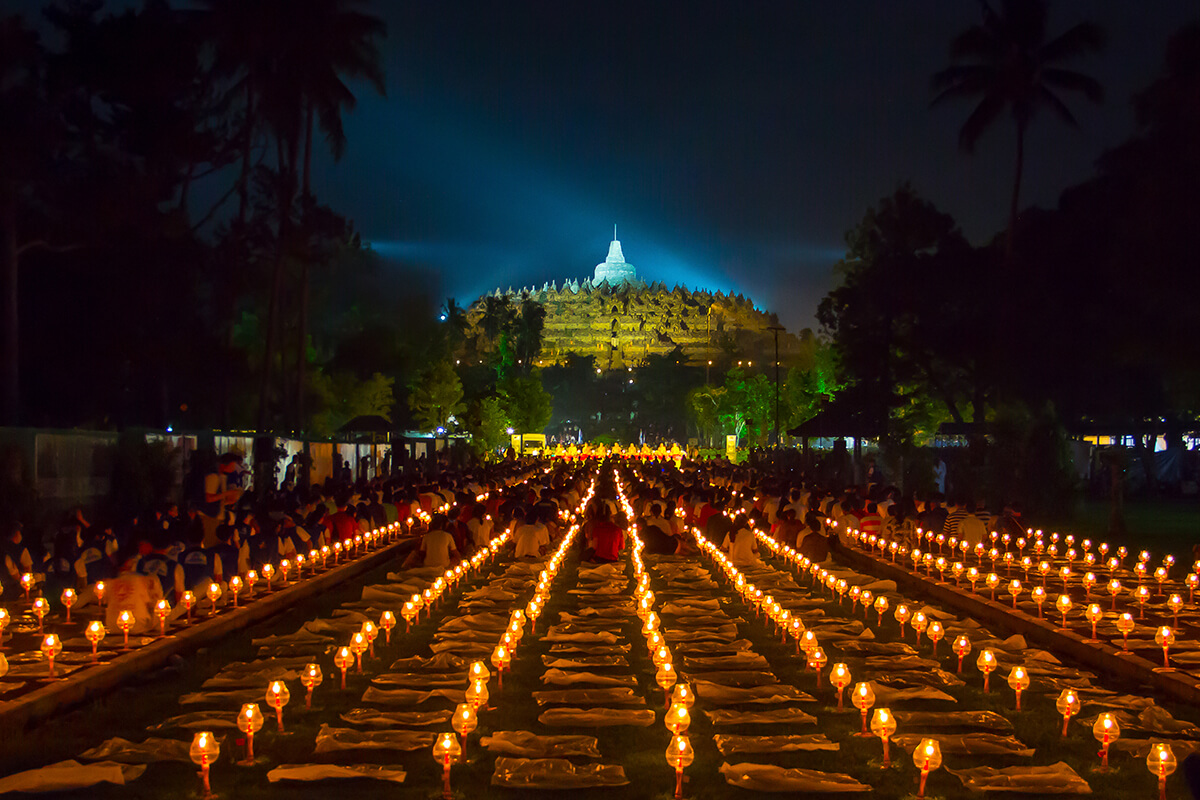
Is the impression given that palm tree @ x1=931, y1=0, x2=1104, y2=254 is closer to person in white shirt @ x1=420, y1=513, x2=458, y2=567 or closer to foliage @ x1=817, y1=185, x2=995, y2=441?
foliage @ x1=817, y1=185, x2=995, y2=441

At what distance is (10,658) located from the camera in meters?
11.4

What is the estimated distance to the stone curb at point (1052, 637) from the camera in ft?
35.0

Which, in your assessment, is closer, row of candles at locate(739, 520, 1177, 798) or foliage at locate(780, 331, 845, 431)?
row of candles at locate(739, 520, 1177, 798)

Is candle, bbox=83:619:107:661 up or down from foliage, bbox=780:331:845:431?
down

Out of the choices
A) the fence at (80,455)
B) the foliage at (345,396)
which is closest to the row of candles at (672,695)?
the fence at (80,455)

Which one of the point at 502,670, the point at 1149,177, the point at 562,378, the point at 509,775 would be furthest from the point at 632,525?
the point at 562,378

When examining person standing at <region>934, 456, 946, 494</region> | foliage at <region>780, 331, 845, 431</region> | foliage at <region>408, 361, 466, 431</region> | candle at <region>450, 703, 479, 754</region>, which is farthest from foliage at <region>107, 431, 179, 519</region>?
foliage at <region>780, 331, 845, 431</region>

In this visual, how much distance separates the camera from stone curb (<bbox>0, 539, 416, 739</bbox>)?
375 inches

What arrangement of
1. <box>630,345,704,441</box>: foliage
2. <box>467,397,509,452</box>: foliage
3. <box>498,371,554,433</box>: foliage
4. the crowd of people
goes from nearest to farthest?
the crowd of people → <box>467,397,509,452</box>: foliage → <box>498,371,554,433</box>: foliage → <box>630,345,704,441</box>: foliage

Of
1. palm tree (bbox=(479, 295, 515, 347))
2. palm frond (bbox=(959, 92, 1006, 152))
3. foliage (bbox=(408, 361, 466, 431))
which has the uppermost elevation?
palm tree (bbox=(479, 295, 515, 347))

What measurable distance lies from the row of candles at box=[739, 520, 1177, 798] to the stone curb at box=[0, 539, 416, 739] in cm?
593

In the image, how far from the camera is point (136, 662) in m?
11.4

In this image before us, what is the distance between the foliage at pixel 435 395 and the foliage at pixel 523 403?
18550 mm

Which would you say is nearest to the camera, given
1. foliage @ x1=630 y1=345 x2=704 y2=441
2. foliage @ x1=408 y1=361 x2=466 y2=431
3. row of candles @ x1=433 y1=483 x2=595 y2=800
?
row of candles @ x1=433 y1=483 x2=595 y2=800
